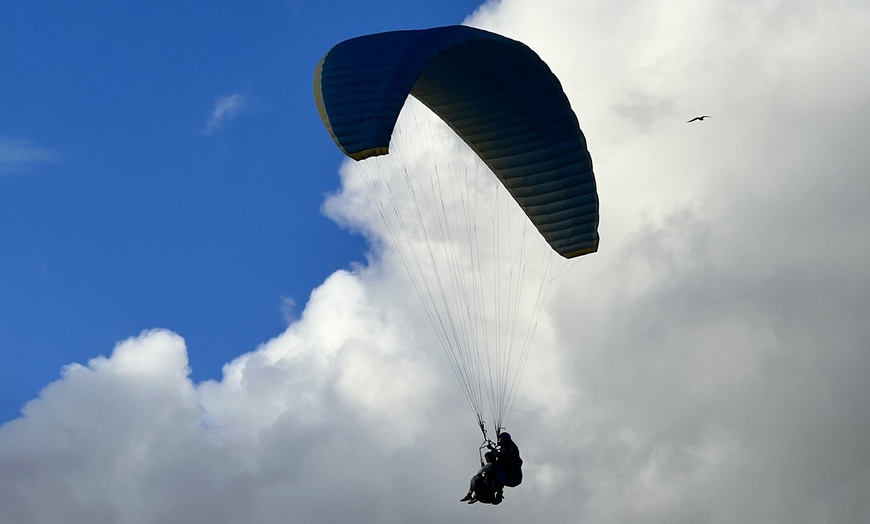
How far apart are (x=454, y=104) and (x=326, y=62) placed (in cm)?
471

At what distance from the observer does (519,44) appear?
42688 millimetres

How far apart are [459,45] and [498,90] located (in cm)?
289

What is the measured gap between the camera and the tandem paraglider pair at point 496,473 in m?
40.8

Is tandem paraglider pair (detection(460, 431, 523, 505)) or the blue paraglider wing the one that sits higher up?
the blue paraglider wing

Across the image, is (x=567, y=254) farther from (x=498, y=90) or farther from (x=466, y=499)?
(x=466, y=499)

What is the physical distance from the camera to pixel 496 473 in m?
40.8

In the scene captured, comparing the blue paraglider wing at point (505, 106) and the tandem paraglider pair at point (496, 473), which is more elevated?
the blue paraglider wing at point (505, 106)

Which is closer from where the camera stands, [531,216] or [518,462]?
[518,462]

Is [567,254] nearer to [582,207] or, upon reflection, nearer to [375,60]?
[582,207]

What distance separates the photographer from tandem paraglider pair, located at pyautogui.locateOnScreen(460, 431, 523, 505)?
40844mm

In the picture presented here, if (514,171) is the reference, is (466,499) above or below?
below

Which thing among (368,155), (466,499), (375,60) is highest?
(375,60)

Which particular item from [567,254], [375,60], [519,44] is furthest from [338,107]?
[567,254]

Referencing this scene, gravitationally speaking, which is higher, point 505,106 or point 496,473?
point 505,106
